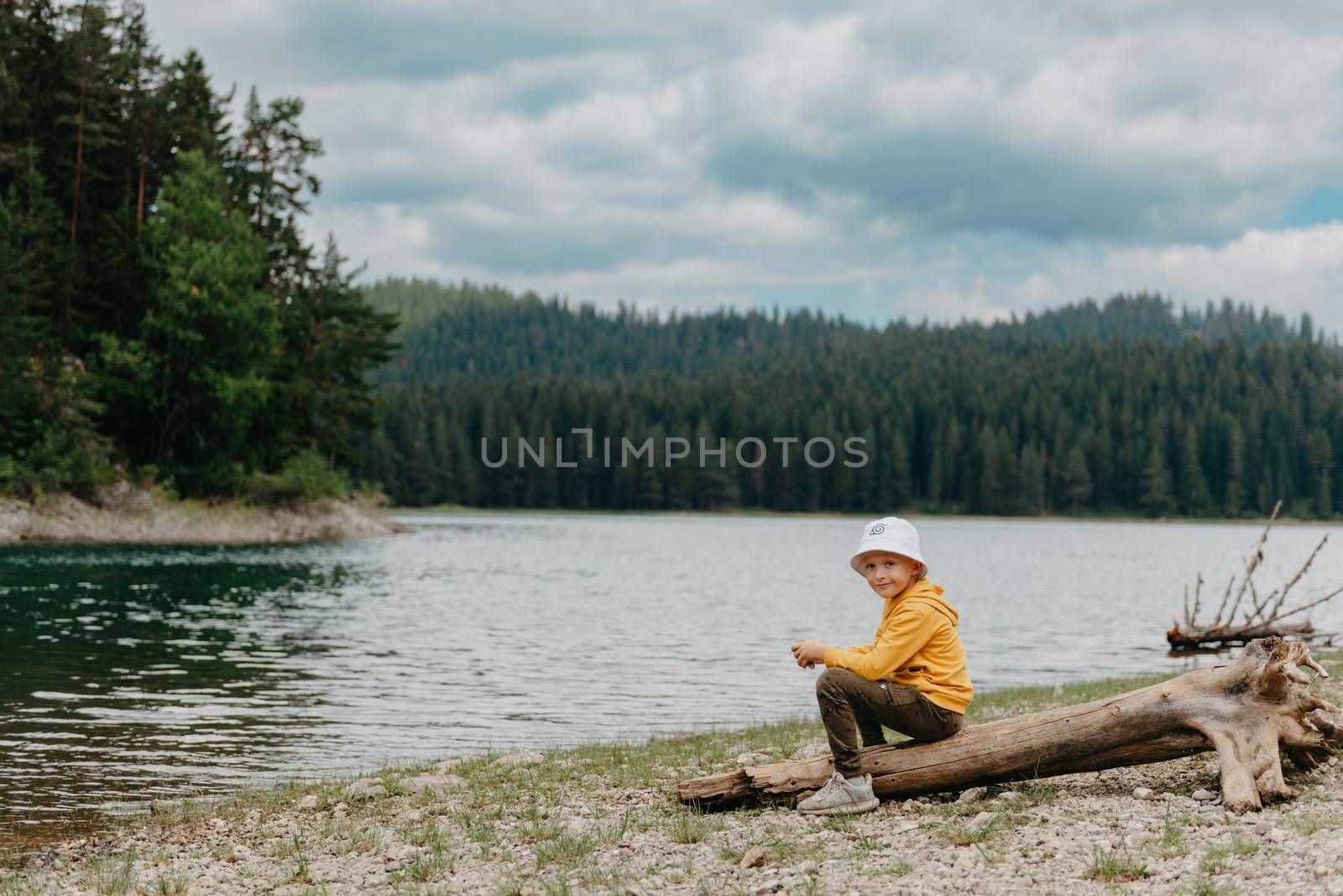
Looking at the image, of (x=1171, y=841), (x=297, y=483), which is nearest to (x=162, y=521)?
(x=297, y=483)

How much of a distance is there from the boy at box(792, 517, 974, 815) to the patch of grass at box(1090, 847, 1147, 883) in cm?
183

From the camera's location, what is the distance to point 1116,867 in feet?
21.4

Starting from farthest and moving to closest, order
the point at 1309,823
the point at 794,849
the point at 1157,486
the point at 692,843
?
the point at 1157,486 → the point at 692,843 → the point at 794,849 → the point at 1309,823

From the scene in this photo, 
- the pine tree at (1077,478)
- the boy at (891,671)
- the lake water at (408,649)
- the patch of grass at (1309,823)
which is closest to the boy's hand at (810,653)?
the boy at (891,671)

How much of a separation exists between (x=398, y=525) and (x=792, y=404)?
380ft

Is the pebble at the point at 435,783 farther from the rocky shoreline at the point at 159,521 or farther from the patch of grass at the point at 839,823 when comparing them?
the rocky shoreline at the point at 159,521

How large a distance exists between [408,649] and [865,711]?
1884 centimetres

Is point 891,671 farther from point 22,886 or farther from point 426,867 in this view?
point 22,886

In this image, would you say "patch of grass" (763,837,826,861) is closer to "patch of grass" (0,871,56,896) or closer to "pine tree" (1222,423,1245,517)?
"patch of grass" (0,871,56,896)

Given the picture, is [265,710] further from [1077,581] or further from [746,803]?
[1077,581]

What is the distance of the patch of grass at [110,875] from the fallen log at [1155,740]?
4882 mm

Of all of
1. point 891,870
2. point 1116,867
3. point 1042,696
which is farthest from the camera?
point 1042,696

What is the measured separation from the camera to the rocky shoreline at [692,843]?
21.7 ft

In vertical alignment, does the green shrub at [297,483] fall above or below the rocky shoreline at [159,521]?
above
